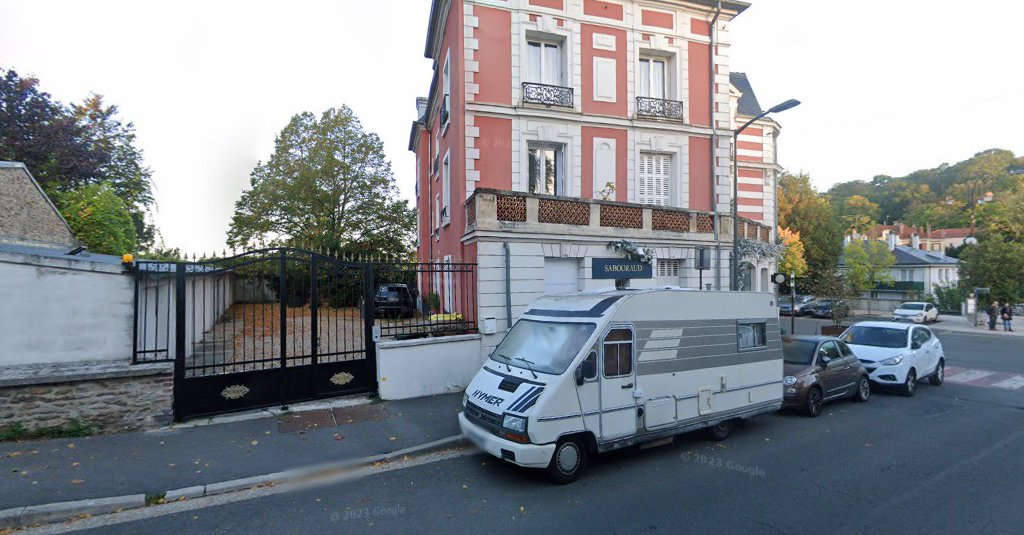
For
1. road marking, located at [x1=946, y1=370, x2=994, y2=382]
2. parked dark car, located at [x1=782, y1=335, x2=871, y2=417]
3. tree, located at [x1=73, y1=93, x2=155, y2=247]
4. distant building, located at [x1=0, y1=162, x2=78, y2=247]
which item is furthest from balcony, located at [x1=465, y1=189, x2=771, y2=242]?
tree, located at [x1=73, y1=93, x2=155, y2=247]

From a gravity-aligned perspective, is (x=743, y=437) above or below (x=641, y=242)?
below

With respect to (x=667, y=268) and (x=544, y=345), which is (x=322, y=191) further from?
(x=544, y=345)

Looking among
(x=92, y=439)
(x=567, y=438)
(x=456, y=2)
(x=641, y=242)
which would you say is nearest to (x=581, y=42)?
(x=456, y=2)

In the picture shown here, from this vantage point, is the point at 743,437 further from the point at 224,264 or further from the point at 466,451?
the point at 224,264

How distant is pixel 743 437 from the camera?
26.8 ft

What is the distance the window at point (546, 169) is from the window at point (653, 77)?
3.63 meters

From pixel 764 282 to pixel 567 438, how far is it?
18.1m

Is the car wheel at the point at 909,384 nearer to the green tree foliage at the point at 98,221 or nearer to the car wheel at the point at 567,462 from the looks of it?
the car wheel at the point at 567,462

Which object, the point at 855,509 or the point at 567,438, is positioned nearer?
the point at 855,509

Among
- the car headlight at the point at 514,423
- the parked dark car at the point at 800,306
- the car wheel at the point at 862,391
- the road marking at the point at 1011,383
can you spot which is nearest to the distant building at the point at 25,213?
the car headlight at the point at 514,423

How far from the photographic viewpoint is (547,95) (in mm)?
14188

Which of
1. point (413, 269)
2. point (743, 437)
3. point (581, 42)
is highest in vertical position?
point (581, 42)

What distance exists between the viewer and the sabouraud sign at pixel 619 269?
40.2 feet

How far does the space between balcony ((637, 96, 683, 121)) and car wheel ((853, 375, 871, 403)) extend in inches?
356
